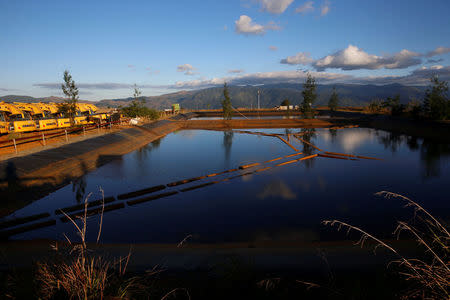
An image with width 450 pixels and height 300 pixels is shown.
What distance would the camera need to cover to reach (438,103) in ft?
130

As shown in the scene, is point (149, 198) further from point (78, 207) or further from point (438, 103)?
point (438, 103)

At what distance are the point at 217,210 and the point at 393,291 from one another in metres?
8.62

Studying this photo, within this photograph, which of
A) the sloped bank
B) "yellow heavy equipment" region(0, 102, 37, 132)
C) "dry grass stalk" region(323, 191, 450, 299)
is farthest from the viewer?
"yellow heavy equipment" region(0, 102, 37, 132)

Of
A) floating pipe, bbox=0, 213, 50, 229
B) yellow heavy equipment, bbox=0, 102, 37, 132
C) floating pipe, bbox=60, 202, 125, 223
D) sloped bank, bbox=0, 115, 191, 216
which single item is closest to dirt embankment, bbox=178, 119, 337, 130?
sloped bank, bbox=0, 115, 191, 216

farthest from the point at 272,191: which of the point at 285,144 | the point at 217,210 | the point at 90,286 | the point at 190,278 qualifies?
the point at 285,144

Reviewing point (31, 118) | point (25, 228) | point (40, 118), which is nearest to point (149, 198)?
point (25, 228)

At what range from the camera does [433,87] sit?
41688 mm

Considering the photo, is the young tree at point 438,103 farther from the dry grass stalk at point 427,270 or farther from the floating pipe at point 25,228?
the floating pipe at point 25,228

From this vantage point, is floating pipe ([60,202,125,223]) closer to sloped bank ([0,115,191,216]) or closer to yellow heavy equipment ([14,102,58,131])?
sloped bank ([0,115,191,216])

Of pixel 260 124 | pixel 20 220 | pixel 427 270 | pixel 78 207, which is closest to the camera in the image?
pixel 427 270

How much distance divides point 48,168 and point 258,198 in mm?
14355

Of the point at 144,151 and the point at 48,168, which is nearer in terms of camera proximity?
the point at 48,168

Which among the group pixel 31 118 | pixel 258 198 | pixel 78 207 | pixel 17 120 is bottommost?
pixel 258 198

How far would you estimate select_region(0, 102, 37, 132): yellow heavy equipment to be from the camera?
27.5 m
